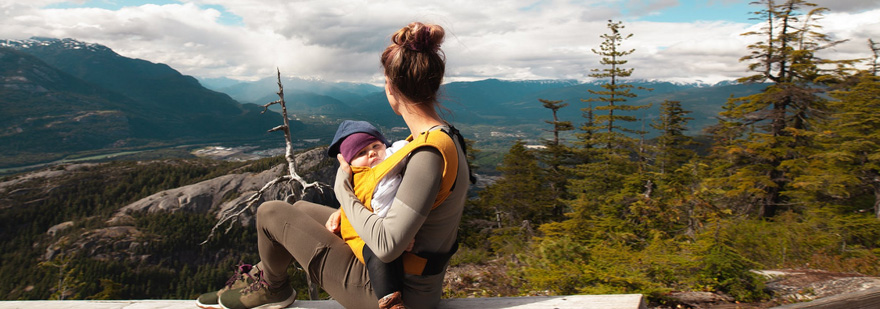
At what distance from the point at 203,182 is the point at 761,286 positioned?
280 ft

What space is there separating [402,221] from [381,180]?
27 centimetres

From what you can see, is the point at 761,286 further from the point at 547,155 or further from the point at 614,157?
the point at 547,155

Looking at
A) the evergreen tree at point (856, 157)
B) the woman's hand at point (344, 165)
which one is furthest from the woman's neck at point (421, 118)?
the evergreen tree at point (856, 157)

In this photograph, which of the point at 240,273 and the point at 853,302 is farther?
the point at 240,273

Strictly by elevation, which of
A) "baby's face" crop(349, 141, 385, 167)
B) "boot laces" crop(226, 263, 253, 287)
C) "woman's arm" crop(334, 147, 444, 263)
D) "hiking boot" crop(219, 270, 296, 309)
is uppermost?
"baby's face" crop(349, 141, 385, 167)

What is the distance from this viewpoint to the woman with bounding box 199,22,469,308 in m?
1.69

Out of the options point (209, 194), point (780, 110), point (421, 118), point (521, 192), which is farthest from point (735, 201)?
point (209, 194)

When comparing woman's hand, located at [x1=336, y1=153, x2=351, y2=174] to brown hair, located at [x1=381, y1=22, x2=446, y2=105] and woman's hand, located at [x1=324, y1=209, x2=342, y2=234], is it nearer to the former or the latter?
woman's hand, located at [x1=324, y1=209, x2=342, y2=234]

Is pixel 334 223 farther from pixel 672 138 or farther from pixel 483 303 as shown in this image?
pixel 672 138

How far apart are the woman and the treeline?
272cm

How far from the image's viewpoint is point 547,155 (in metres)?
27.0

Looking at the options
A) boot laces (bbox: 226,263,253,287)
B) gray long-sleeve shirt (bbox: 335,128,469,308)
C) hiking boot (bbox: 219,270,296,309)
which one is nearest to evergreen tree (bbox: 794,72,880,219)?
gray long-sleeve shirt (bbox: 335,128,469,308)

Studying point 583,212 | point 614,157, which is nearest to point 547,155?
point 614,157

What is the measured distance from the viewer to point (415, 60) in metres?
1.84
